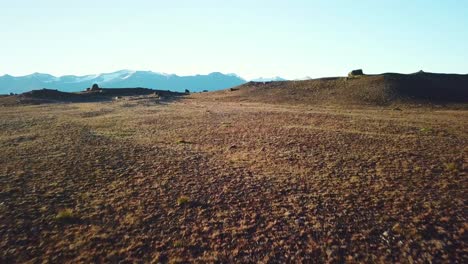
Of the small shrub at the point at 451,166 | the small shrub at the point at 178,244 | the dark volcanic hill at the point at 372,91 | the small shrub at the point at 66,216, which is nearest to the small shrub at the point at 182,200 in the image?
the small shrub at the point at 178,244

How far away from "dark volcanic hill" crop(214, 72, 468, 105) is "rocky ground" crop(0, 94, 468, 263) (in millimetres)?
38159

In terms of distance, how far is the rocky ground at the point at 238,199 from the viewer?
1143cm

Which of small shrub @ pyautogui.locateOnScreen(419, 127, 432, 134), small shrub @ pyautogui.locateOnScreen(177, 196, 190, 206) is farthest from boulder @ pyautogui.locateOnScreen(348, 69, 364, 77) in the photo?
small shrub @ pyautogui.locateOnScreen(177, 196, 190, 206)

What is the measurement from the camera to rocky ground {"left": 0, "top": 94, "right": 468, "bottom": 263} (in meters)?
11.4

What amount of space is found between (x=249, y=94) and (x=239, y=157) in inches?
2568

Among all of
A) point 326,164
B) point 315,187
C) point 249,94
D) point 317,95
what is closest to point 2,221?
point 315,187

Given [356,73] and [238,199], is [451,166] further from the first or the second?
[356,73]

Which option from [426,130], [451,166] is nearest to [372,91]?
[426,130]

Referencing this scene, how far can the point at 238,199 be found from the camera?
15836 mm

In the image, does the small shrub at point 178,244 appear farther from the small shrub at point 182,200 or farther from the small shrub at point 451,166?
the small shrub at point 451,166

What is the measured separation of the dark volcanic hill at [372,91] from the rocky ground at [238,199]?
125 ft

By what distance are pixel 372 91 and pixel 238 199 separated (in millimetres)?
65048

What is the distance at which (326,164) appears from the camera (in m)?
21.3

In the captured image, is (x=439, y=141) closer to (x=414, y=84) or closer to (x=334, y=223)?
(x=334, y=223)
